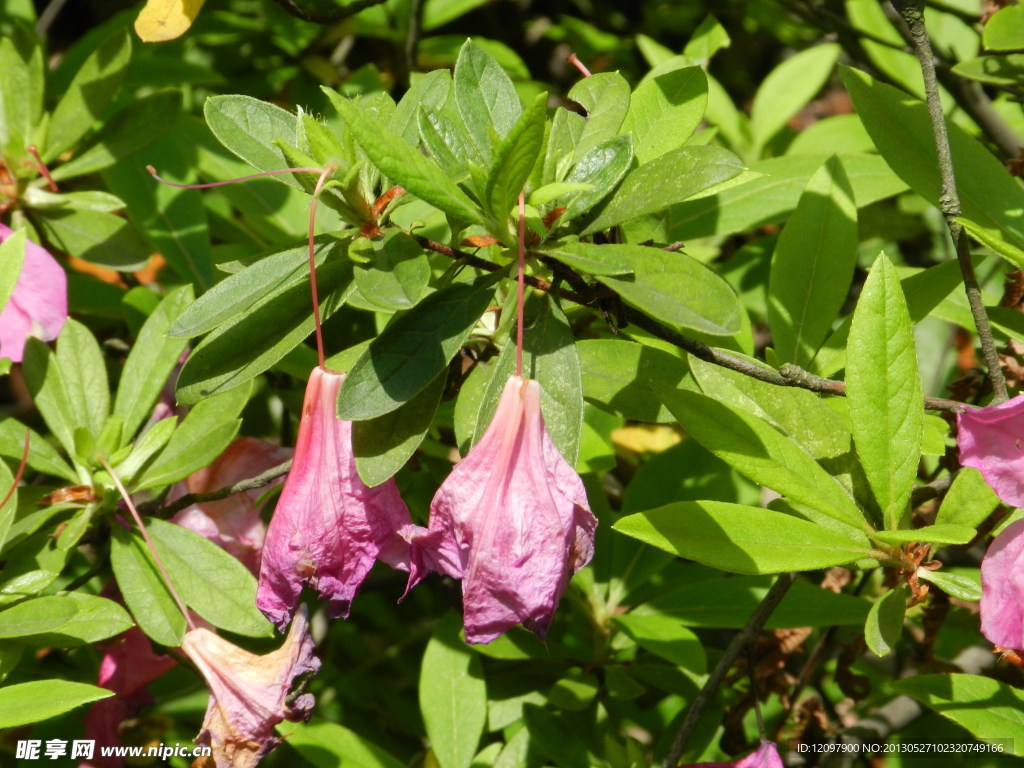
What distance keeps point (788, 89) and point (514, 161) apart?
1386 millimetres

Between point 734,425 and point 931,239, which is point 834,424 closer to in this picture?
point 734,425

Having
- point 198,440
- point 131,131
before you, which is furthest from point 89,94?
point 198,440

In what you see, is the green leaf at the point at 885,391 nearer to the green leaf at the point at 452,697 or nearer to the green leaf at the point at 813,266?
the green leaf at the point at 813,266

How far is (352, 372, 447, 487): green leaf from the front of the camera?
905 mm

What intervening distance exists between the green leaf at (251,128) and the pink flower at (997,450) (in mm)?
689

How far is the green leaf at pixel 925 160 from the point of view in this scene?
1.16 metres

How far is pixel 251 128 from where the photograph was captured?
972 millimetres

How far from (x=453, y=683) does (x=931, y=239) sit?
1544 millimetres

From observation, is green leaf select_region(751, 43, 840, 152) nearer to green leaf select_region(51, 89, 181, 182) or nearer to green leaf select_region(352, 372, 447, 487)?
green leaf select_region(51, 89, 181, 182)

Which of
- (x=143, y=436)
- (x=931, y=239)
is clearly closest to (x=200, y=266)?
(x=143, y=436)

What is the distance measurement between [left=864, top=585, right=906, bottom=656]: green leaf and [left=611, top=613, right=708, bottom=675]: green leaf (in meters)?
0.38

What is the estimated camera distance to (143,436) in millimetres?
1272

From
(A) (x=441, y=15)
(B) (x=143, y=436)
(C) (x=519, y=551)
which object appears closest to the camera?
(C) (x=519, y=551)

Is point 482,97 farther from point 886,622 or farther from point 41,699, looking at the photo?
point 41,699
